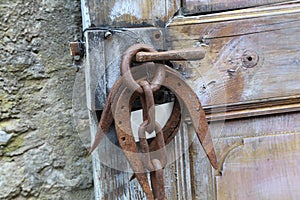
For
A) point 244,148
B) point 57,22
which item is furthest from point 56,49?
point 244,148

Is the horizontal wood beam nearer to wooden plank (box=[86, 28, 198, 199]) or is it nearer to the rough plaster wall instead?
wooden plank (box=[86, 28, 198, 199])

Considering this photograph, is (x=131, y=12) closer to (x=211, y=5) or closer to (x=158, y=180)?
(x=211, y=5)

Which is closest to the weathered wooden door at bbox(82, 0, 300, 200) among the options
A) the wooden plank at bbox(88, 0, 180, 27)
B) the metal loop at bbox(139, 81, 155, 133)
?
the wooden plank at bbox(88, 0, 180, 27)

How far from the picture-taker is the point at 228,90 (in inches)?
25.9

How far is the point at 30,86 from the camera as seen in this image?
67 centimetres

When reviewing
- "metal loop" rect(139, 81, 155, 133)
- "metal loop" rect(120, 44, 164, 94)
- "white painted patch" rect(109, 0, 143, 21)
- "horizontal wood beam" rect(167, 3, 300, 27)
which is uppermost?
"white painted patch" rect(109, 0, 143, 21)

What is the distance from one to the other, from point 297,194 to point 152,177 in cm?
31

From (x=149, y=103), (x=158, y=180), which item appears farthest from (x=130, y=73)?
(x=158, y=180)

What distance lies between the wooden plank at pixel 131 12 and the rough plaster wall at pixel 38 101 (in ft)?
0.27

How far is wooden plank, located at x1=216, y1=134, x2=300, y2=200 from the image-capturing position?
67 centimetres

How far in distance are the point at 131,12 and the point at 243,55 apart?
22 centimetres

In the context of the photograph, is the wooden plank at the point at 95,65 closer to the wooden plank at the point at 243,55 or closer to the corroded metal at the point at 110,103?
the corroded metal at the point at 110,103

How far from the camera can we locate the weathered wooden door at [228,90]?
634 mm

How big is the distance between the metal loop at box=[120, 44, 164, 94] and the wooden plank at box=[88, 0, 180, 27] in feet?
0.22
